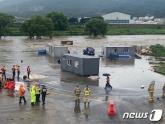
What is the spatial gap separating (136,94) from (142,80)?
7277mm

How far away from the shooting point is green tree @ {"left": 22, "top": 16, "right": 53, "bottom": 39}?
3971 inches

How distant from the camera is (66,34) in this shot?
122m

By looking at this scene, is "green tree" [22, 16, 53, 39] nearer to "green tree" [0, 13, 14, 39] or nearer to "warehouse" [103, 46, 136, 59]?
"green tree" [0, 13, 14, 39]

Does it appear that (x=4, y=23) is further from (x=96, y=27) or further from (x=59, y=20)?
(x=59, y=20)

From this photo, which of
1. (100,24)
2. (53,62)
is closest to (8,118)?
(53,62)

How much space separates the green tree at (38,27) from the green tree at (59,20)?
70.5 feet

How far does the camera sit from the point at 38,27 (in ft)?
329

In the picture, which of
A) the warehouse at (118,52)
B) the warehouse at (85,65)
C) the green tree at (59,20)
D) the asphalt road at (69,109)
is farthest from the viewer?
the green tree at (59,20)

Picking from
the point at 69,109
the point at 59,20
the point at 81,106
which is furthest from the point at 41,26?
the point at 69,109

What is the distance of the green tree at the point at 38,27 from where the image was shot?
10088 cm

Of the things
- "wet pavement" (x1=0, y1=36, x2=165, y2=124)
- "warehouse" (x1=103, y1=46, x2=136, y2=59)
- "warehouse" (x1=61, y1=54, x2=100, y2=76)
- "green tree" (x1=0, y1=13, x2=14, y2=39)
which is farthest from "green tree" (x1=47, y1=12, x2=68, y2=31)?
"warehouse" (x1=61, y1=54, x2=100, y2=76)

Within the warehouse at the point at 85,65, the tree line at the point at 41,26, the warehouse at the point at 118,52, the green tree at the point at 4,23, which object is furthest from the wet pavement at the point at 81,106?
the green tree at the point at 4,23

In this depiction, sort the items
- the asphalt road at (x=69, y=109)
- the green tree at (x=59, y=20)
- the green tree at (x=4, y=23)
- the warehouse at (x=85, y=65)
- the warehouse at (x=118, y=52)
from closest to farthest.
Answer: the asphalt road at (x=69, y=109), the warehouse at (x=85, y=65), the warehouse at (x=118, y=52), the green tree at (x=4, y=23), the green tree at (x=59, y=20)

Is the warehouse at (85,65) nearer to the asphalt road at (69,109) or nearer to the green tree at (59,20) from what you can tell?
the asphalt road at (69,109)
